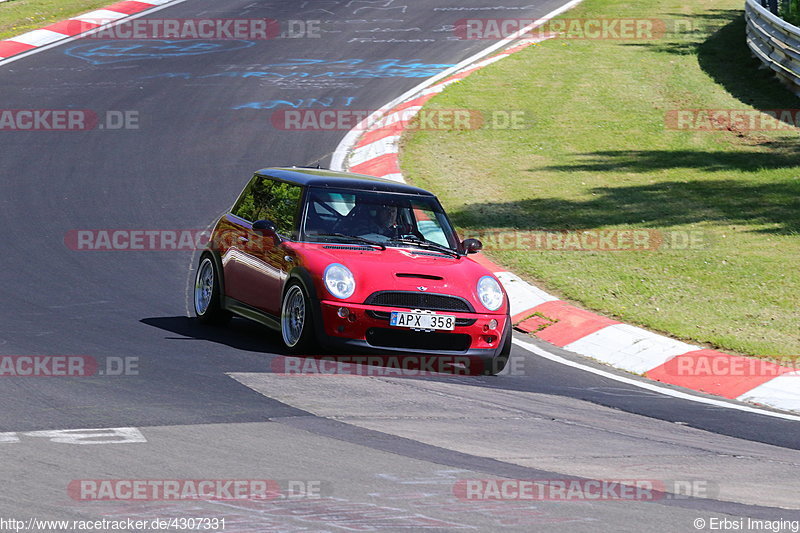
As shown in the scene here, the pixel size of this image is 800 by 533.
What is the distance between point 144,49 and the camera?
2522 centimetres

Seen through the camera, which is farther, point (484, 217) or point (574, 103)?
point (574, 103)

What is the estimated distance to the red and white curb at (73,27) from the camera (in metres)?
24.8

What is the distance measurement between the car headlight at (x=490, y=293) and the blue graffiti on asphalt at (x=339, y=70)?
13720 millimetres

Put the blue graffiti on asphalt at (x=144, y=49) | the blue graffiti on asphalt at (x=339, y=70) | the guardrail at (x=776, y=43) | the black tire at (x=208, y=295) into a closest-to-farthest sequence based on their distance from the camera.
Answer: the black tire at (x=208, y=295) → the guardrail at (x=776, y=43) → the blue graffiti on asphalt at (x=339, y=70) → the blue graffiti on asphalt at (x=144, y=49)

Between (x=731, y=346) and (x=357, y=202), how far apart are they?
12.3 ft

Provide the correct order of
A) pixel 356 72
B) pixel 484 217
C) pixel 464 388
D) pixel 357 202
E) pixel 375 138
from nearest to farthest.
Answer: pixel 464 388
pixel 357 202
pixel 484 217
pixel 375 138
pixel 356 72

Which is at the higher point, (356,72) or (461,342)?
(356,72)

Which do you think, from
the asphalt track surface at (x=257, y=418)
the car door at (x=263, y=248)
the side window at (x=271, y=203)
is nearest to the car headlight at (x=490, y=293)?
the asphalt track surface at (x=257, y=418)

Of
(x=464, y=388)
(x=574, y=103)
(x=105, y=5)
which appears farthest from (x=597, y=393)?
(x=105, y=5)

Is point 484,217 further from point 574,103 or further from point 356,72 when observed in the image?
point 356,72

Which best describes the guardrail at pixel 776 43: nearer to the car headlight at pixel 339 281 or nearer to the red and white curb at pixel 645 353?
the red and white curb at pixel 645 353

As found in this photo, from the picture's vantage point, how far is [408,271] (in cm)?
1002

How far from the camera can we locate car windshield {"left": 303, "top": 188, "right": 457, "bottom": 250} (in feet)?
34.9

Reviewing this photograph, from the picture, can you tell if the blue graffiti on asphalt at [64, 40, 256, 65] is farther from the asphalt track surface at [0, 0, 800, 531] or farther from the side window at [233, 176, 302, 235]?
the side window at [233, 176, 302, 235]
